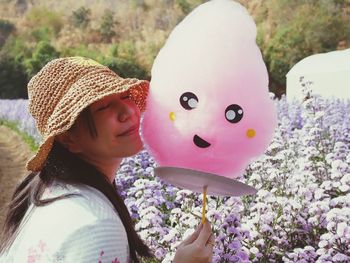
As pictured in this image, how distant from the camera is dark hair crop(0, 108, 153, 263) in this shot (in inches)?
53.4

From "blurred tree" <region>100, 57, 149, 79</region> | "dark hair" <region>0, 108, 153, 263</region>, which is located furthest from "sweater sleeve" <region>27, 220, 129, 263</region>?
"blurred tree" <region>100, 57, 149, 79</region>

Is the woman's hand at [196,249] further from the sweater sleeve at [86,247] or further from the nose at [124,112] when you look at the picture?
the nose at [124,112]

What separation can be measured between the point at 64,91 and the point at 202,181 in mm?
371

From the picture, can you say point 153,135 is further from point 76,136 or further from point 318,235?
point 318,235

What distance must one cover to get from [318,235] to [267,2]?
22199mm

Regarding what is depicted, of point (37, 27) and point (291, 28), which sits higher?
point (291, 28)

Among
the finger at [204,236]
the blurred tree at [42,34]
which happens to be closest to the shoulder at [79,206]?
the finger at [204,236]

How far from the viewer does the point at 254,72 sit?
144cm

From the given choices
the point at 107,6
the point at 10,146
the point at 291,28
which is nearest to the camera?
the point at 10,146

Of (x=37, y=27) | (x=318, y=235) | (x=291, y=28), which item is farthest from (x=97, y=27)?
(x=318, y=235)

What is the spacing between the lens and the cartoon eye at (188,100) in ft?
4.64

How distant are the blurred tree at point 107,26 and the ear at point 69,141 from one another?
95.6 ft

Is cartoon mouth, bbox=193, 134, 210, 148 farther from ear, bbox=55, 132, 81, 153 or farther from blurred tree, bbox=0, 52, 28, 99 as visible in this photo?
blurred tree, bbox=0, 52, 28, 99

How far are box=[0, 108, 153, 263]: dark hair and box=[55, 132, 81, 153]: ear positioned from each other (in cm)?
1
